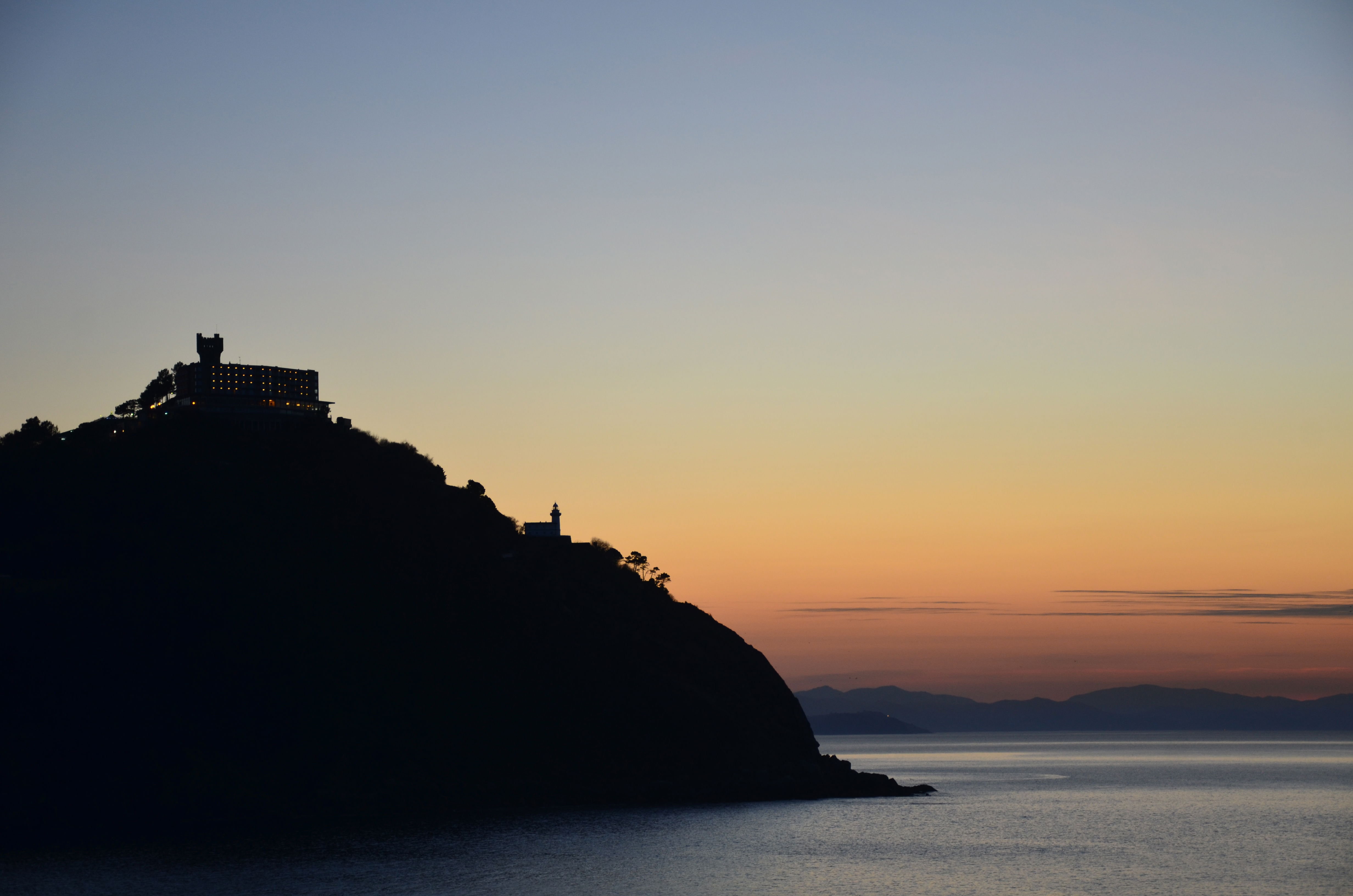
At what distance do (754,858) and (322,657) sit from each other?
44.7 m

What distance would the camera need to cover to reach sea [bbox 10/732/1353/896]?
71875 millimetres

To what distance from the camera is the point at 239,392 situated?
134625 millimetres

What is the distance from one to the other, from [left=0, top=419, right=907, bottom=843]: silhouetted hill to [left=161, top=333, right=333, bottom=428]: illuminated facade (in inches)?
224

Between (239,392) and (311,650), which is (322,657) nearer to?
(311,650)

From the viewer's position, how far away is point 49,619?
9881 cm

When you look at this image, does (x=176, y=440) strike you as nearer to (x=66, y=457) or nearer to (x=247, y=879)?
(x=66, y=457)

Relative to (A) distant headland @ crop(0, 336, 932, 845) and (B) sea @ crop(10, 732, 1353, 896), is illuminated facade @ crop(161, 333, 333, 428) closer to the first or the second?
(A) distant headland @ crop(0, 336, 932, 845)

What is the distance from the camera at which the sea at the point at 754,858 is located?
236 ft

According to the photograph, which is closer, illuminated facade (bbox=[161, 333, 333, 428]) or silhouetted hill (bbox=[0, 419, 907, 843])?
silhouetted hill (bbox=[0, 419, 907, 843])

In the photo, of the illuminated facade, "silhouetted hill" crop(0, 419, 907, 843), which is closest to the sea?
"silhouetted hill" crop(0, 419, 907, 843)

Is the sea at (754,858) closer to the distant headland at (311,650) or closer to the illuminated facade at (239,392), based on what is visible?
the distant headland at (311,650)

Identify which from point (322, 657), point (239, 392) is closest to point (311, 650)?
point (322, 657)

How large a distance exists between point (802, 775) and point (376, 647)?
46055 mm

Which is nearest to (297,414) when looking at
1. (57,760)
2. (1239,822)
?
(57,760)
